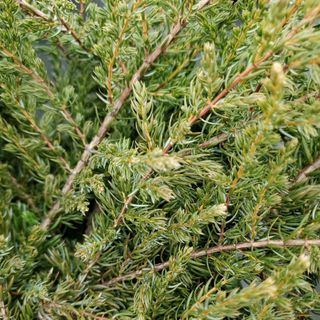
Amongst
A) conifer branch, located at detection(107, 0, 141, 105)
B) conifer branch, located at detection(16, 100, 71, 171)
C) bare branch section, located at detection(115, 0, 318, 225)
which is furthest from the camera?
conifer branch, located at detection(16, 100, 71, 171)

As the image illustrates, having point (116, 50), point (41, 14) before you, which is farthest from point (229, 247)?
point (41, 14)

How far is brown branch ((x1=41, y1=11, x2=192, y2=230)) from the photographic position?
1.98 ft

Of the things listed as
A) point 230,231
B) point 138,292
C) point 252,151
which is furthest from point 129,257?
→ point 252,151

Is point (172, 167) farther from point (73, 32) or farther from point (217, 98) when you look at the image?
point (73, 32)

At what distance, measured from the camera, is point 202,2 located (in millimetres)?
581

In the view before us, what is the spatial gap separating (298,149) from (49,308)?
41 centimetres

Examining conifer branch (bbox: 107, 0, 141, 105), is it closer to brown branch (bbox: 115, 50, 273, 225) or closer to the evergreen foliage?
the evergreen foliage

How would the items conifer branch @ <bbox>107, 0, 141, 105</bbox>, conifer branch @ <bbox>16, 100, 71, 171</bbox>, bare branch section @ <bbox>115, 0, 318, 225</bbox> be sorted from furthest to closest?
conifer branch @ <bbox>16, 100, 71, 171</bbox> → conifer branch @ <bbox>107, 0, 141, 105</bbox> → bare branch section @ <bbox>115, 0, 318, 225</bbox>

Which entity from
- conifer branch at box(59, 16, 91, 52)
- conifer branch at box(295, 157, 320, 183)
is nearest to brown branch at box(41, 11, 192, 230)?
conifer branch at box(59, 16, 91, 52)

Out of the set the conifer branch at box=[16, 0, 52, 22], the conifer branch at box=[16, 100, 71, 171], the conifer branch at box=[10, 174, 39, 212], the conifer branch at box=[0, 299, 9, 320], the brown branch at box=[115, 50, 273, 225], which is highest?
the conifer branch at box=[16, 0, 52, 22]

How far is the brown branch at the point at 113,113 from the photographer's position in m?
0.60

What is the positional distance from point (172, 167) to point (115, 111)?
0.21 metres

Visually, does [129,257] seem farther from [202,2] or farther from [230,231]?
[202,2]

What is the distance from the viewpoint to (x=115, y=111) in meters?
0.66
